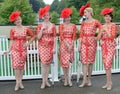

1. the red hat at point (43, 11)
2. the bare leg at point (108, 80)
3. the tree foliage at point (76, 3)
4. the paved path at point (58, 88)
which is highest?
the tree foliage at point (76, 3)

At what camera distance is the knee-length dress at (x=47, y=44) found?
6035 millimetres

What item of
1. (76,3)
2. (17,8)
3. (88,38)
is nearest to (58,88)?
(88,38)

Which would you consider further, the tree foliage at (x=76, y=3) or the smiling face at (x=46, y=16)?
the tree foliage at (x=76, y=3)

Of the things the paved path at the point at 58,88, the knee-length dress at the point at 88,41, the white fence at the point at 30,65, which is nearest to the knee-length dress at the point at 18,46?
the paved path at the point at 58,88

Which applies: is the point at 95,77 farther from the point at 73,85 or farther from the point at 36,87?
the point at 36,87

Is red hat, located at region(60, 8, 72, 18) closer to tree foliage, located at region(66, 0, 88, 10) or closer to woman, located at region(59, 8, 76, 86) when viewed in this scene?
woman, located at region(59, 8, 76, 86)

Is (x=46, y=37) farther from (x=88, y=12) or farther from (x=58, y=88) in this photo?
(x=58, y=88)

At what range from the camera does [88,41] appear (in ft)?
19.9

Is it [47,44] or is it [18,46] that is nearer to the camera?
[18,46]

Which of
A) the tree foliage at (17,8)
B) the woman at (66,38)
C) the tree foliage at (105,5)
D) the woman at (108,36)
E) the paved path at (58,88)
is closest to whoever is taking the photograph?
the woman at (108,36)

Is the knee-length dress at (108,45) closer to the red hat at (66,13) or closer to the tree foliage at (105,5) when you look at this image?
the red hat at (66,13)

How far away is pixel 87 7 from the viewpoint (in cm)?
616

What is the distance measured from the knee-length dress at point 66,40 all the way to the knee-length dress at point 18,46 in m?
0.62

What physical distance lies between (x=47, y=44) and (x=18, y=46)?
1.82ft
